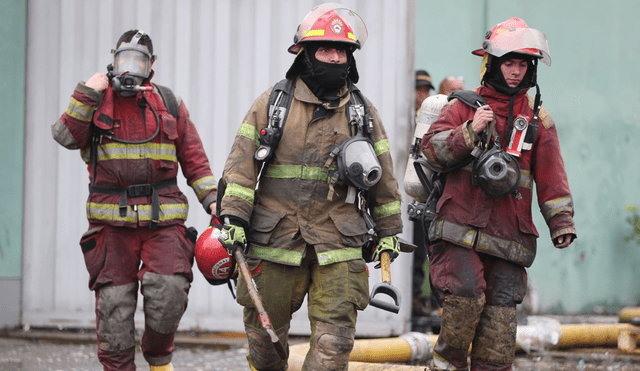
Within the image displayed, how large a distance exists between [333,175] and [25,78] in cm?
472

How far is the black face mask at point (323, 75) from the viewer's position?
461 cm

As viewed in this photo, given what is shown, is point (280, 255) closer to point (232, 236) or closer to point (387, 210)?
point (232, 236)

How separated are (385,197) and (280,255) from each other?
67 centimetres

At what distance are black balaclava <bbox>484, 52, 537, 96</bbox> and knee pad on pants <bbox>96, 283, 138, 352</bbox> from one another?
102 inches

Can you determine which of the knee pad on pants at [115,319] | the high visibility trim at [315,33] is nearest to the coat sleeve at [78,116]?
the knee pad on pants at [115,319]

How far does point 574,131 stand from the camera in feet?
33.2

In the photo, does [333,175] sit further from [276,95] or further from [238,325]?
[238,325]

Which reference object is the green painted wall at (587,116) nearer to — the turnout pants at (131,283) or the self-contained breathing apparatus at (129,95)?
the self-contained breathing apparatus at (129,95)

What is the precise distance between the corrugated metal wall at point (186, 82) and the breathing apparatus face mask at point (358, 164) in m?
3.24

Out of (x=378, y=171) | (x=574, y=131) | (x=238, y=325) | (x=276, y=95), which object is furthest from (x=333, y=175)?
(x=574, y=131)

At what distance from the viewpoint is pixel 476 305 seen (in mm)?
4969

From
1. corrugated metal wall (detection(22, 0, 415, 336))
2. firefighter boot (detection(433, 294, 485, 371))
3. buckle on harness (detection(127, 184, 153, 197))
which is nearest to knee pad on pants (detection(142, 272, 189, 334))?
buckle on harness (detection(127, 184, 153, 197))

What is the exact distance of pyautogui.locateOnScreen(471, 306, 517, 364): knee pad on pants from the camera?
503cm

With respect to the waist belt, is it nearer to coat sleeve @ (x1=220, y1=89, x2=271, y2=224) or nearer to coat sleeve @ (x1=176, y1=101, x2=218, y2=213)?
coat sleeve @ (x1=176, y1=101, x2=218, y2=213)
